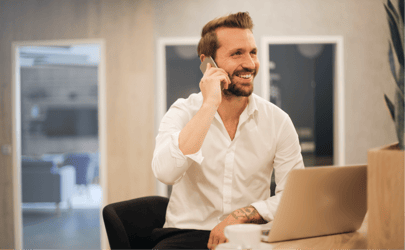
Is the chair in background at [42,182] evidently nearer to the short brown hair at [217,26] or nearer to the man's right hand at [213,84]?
the short brown hair at [217,26]

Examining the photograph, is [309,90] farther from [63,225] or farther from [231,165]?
[63,225]

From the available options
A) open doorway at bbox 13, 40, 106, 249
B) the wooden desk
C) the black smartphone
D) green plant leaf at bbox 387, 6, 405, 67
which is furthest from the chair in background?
green plant leaf at bbox 387, 6, 405, 67

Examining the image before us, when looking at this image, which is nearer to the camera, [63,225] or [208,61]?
[208,61]

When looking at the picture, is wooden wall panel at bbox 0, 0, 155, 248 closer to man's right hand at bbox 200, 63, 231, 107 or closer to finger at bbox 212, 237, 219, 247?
man's right hand at bbox 200, 63, 231, 107

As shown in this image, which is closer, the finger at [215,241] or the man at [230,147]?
the finger at [215,241]

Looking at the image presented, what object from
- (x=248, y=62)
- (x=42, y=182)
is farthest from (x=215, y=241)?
(x=42, y=182)

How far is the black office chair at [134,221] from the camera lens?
54.5 inches

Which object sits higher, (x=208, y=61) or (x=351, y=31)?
(x=351, y=31)

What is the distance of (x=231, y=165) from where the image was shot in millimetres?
1390

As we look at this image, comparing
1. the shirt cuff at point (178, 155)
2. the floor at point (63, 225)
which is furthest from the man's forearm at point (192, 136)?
the floor at point (63, 225)

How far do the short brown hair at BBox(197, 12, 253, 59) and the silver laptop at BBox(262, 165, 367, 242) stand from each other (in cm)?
85

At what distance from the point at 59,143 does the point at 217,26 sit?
31.0 feet

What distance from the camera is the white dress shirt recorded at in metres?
1.37

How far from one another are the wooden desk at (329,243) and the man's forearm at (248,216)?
10.5 inches
